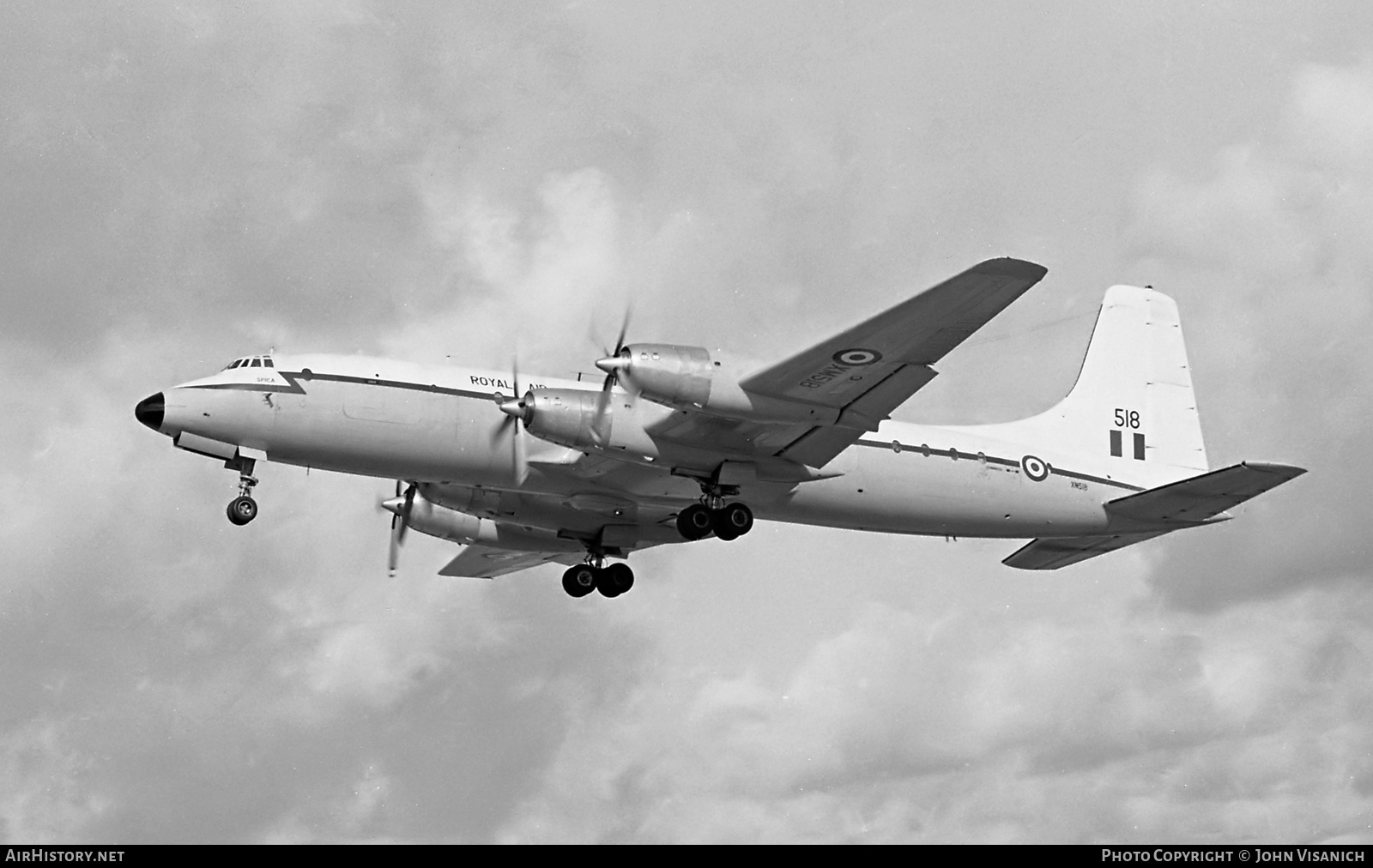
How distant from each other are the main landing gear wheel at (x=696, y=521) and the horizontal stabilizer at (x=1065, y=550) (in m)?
8.12

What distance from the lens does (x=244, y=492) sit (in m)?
25.7

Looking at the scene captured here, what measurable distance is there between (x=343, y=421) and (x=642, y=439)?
204 inches

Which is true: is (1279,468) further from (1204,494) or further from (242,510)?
(242,510)

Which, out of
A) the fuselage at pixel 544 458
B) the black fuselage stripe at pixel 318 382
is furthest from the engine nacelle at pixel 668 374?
the black fuselage stripe at pixel 318 382

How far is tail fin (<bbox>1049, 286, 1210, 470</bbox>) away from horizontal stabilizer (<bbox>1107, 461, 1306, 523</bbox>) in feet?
6.62

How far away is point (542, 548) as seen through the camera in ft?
106

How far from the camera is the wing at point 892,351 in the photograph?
2150 centimetres

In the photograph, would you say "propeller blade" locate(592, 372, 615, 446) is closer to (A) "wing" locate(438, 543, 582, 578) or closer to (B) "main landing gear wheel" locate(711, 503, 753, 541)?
(B) "main landing gear wheel" locate(711, 503, 753, 541)

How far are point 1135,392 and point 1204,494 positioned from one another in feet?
17.5

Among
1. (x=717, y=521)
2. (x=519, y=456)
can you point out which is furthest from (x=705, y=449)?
(x=519, y=456)

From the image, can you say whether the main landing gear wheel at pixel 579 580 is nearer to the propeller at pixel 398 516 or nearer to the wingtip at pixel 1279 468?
the propeller at pixel 398 516
